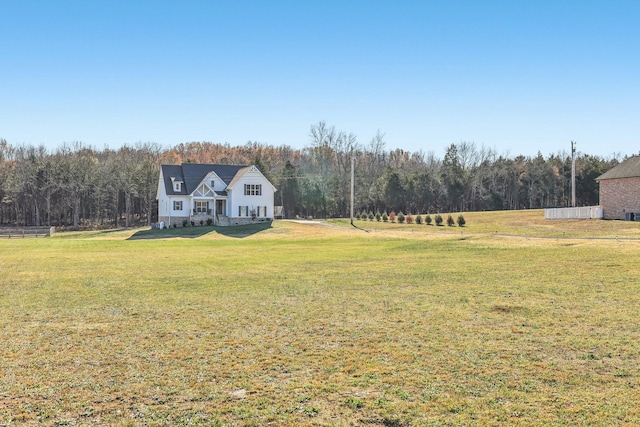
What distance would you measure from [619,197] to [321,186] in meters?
50.6

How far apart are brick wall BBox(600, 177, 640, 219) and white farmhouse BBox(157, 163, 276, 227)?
33512 millimetres

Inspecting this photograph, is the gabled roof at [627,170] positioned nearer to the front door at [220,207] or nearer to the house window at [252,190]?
the house window at [252,190]

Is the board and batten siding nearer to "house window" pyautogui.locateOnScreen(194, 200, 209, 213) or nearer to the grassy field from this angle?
"house window" pyautogui.locateOnScreen(194, 200, 209, 213)

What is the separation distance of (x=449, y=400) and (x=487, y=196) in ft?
286

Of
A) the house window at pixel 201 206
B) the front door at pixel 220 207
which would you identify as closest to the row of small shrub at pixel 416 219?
the front door at pixel 220 207

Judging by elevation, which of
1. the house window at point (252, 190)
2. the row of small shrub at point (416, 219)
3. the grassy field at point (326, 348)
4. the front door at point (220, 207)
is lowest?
the grassy field at point (326, 348)

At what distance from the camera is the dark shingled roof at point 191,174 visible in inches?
2346

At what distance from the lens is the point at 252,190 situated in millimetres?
58844

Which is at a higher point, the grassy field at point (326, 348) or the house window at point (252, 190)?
the house window at point (252, 190)

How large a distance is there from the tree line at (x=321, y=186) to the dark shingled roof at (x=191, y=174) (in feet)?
57.1

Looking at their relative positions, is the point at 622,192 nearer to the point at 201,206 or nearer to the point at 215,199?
the point at 215,199

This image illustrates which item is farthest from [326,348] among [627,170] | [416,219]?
[627,170]

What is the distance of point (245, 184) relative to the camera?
5850 centimetres

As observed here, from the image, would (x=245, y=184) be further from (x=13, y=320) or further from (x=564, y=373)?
(x=564, y=373)
